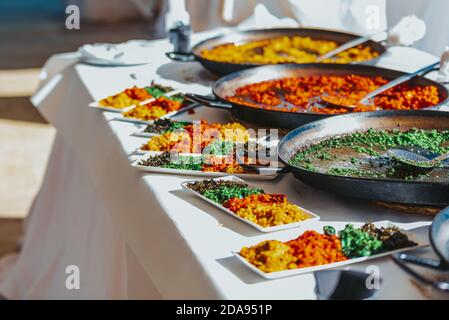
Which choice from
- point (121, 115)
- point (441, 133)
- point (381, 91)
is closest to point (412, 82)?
point (381, 91)

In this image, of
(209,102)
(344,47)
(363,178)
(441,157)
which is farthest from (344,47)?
Answer: (363,178)

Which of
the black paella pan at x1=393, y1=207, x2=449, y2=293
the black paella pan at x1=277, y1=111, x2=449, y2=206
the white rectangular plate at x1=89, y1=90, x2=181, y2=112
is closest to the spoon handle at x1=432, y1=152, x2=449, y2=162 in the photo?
the black paella pan at x1=277, y1=111, x2=449, y2=206

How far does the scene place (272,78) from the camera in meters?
2.02

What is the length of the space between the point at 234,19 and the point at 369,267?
2.93 meters

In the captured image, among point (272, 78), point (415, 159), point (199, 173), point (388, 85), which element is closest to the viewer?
point (415, 159)

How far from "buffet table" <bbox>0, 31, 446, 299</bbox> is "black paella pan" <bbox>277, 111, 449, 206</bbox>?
5 centimetres

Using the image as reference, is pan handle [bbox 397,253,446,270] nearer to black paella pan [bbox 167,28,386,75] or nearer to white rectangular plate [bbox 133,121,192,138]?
white rectangular plate [bbox 133,121,192,138]

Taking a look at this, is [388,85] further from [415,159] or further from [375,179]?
[375,179]

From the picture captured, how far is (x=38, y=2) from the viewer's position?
9289 mm

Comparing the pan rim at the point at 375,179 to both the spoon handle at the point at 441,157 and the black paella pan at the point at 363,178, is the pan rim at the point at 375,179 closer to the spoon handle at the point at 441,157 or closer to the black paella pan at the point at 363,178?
the black paella pan at the point at 363,178

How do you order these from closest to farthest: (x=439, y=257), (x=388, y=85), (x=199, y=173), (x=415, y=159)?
(x=439, y=257) → (x=415, y=159) → (x=199, y=173) → (x=388, y=85)

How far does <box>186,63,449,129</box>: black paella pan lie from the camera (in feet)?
5.22

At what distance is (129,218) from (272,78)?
76 centimetres
